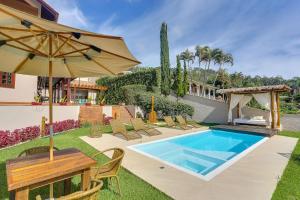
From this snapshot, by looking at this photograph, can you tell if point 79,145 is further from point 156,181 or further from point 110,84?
point 110,84

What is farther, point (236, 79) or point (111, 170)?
point (236, 79)

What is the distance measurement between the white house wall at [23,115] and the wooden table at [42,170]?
23.3ft

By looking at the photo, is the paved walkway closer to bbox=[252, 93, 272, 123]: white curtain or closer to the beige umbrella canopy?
bbox=[252, 93, 272, 123]: white curtain

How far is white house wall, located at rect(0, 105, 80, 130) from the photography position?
889cm

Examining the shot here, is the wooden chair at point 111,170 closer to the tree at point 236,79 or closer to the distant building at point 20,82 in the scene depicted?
the distant building at point 20,82

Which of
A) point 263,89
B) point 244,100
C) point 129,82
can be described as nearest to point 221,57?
point 244,100

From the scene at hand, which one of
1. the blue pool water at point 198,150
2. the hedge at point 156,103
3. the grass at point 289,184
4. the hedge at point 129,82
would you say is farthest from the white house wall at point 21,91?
the grass at point 289,184

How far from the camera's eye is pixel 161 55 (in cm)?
2231

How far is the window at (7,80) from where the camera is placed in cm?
1116

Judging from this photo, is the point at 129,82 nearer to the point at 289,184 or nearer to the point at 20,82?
the point at 20,82

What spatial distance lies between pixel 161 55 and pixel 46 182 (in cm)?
2076

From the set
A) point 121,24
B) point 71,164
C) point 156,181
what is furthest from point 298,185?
point 121,24

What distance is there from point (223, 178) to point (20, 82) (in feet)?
42.8

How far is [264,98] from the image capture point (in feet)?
50.2
